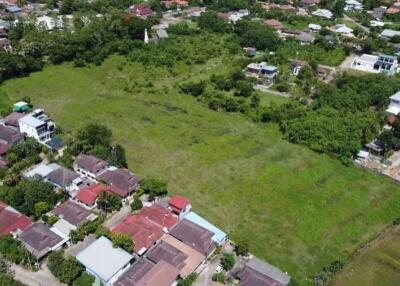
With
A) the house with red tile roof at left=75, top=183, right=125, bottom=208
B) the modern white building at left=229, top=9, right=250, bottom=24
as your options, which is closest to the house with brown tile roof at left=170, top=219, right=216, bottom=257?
the house with red tile roof at left=75, top=183, right=125, bottom=208

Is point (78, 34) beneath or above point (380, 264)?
above

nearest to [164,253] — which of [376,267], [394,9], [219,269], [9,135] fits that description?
[219,269]

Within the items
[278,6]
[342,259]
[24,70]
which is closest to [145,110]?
[24,70]

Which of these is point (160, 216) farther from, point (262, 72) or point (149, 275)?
point (262, 72)

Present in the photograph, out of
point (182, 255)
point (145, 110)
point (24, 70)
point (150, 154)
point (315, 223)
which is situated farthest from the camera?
point (24, 70)

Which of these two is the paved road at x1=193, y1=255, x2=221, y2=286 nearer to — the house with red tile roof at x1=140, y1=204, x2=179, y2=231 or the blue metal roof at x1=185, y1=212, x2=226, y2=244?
the blue metal roof at x1=185, y1=212, x2=226, y2=244

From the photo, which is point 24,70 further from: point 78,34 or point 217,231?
point 217,231

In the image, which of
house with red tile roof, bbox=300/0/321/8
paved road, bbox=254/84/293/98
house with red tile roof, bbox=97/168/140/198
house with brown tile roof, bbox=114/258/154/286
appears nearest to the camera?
house with brown tile roof, bbox=114/258/154/286
